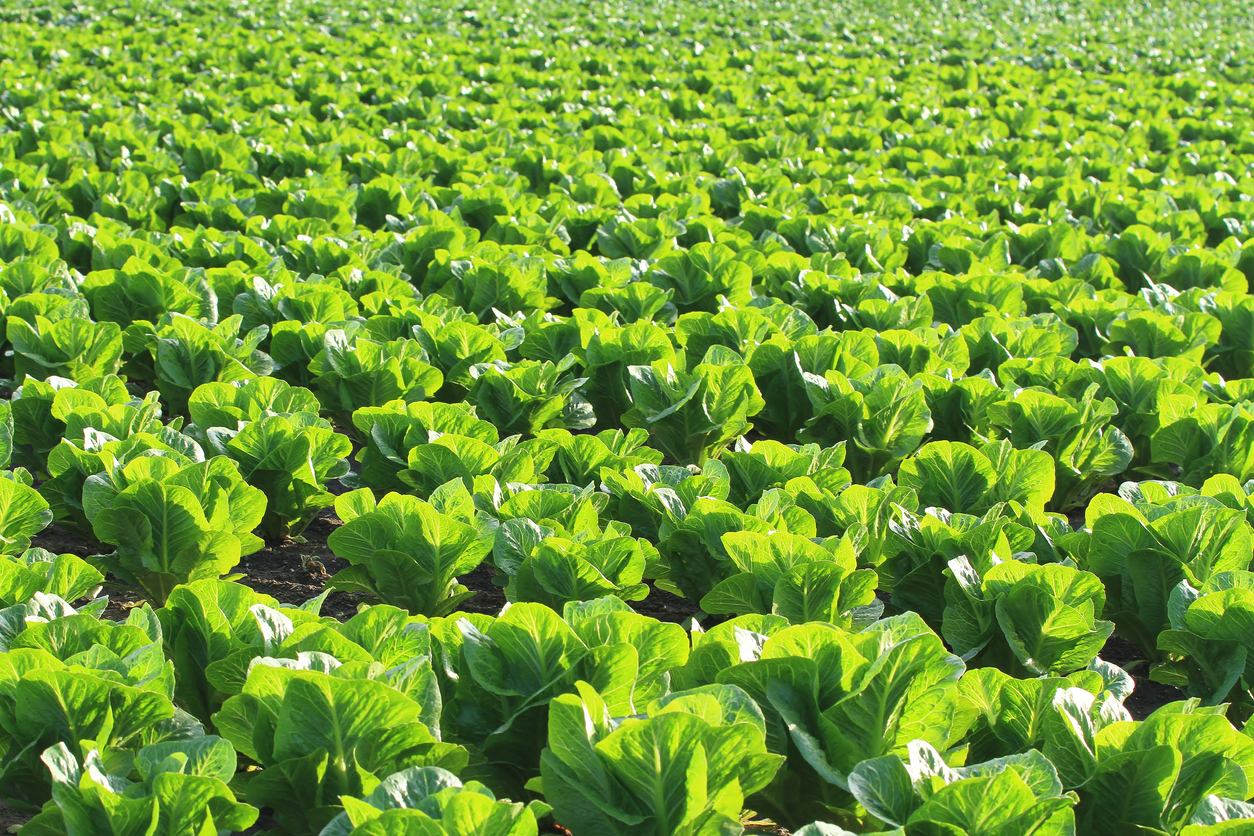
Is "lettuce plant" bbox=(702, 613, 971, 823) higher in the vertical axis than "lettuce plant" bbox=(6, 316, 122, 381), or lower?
higher

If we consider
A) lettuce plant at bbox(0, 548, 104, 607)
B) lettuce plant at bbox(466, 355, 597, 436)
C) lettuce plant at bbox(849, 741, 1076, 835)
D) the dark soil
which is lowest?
the dark soil

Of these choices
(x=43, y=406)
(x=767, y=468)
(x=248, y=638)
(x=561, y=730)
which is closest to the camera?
(x=561, y=730)

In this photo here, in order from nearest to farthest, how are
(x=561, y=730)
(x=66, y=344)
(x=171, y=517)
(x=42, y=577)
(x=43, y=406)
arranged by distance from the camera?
(x=561, y=730), (x=42, y=577), (x=171, y=517), (x=43, y=406), (x=66, y=344)

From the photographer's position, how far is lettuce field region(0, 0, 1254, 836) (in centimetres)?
188

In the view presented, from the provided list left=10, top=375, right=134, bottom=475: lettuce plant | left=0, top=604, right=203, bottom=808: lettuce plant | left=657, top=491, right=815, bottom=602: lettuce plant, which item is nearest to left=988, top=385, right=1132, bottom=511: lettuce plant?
left=657, top=491, right=815, bottom=602: lettuce plant

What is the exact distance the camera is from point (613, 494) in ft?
9.99

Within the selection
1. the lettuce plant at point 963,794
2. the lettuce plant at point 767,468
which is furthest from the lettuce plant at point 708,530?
the lettuce plant at point 963,794

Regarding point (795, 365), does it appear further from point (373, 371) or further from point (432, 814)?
point (432, 814)

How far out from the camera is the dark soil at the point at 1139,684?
2828mm

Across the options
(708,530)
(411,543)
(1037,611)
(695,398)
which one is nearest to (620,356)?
(695,398)

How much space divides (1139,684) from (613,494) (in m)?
1.52

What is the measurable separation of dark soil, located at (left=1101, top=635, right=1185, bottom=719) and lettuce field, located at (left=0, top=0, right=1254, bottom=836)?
0.05 feet

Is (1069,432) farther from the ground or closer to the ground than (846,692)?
closer to the ground

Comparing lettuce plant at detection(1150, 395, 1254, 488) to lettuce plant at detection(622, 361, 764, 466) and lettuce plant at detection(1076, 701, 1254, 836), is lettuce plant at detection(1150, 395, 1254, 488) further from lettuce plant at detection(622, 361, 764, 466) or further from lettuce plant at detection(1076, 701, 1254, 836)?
lettuce plant at detection(1076, 701, 1254, 836)
